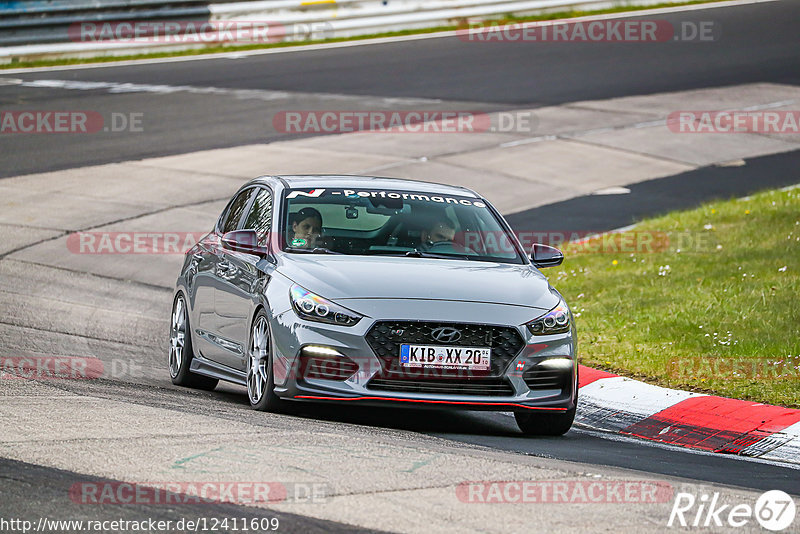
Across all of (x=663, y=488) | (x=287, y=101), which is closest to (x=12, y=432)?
(x=663, y=488)

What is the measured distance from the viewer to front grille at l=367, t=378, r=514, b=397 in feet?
26.4

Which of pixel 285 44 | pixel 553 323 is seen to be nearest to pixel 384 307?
pixel 553 323

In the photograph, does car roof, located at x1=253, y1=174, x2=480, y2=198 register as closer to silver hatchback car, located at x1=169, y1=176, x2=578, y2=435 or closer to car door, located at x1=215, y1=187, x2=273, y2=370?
silver hatchback car, located at x1=169, y1=176, x2=578, y2=435

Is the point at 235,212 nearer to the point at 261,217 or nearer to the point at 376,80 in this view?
the point at 261,217

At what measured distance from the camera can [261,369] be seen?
857 cm

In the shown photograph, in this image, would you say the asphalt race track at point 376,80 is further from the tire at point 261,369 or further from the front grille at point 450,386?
Result: the front grille at point 450,386

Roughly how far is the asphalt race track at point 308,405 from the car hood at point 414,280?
32.7 inches

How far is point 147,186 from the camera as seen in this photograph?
19.6 metres

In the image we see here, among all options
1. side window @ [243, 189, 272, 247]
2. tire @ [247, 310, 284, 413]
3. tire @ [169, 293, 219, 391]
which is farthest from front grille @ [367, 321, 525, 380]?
tire @ [169, 293, 219, 391]

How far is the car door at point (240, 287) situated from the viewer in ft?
29.5

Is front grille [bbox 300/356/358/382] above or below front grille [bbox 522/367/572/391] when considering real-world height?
above

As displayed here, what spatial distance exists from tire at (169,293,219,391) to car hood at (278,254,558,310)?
5.80ft

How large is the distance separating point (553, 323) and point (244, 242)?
215 centimetres

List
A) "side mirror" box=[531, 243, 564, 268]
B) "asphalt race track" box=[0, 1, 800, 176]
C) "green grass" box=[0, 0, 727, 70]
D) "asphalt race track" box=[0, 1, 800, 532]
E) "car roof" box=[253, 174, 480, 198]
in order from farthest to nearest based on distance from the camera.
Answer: "green grass" box=[0, 0, 727, 70], "asphalt race track" box=[0, 1, 800, 176], "car roof" box=[253, 174, 480, 198], "side mirror" box=[531, 243, 564, 268], "asphalt race track" box=[0, 1, 800, 532]
